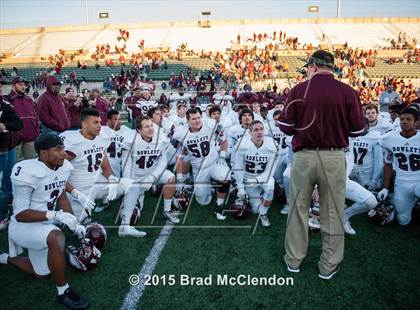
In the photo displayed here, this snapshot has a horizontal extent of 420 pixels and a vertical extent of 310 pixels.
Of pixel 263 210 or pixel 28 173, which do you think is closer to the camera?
pixel 28 173

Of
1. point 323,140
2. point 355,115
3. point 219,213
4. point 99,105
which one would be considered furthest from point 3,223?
point 355,115

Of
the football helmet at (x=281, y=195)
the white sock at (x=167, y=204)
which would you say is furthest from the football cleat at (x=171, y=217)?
the football helmet at (x=281, y=195)

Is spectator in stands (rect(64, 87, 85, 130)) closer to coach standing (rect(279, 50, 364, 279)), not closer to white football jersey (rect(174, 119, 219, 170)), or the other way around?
white football jersey (rect(174, 119, 219, 170))

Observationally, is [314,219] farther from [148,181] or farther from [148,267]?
[148,181]

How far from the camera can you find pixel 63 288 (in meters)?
2.87

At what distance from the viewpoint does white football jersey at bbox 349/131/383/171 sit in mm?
4824

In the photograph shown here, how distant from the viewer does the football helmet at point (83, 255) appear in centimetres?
335

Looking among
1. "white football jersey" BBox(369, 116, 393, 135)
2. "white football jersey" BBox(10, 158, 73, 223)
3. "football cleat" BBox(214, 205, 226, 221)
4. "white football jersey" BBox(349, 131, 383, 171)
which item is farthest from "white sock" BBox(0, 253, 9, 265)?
"white football jersey" BBox(369, 116, 393, 135)

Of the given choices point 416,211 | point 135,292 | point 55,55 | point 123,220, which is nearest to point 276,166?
point 416,211

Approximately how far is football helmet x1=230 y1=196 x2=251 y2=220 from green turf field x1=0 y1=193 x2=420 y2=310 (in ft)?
0.75

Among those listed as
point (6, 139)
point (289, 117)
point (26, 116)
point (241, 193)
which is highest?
point (289, 117)

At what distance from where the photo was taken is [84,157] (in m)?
4.32

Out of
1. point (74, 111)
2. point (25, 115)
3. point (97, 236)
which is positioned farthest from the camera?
point (74, 111)

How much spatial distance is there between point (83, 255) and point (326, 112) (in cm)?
268
